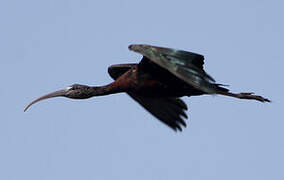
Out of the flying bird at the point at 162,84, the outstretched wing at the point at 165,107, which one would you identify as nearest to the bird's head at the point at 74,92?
the flying bird at the point at 162,84

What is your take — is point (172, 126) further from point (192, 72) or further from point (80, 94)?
point (192, 72)

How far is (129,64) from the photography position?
61.1 ft

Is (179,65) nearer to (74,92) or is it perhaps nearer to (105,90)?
(105,90)

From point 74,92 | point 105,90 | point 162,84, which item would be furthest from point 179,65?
point 74,92

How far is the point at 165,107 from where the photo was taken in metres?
18.9

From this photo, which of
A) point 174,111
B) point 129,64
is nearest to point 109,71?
point 129,64

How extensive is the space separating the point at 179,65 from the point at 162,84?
170cm

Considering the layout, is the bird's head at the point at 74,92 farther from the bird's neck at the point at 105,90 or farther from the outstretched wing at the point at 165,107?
the outstretched wing at the point at 165,107

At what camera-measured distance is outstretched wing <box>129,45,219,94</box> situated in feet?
48.5

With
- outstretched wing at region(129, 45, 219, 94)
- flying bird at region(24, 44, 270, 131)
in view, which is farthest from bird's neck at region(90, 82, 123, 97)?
outstretched wing at region(129, 45, 219, 94)

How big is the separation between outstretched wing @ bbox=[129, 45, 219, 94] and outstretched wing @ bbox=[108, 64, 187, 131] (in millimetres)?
3062

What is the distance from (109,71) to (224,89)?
3.43 metres

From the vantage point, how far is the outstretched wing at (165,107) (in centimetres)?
1880

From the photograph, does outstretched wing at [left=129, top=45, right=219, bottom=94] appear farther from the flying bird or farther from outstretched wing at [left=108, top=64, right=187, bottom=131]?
outstretched wing at [left=108, top=64, right=187, bottom=131]
